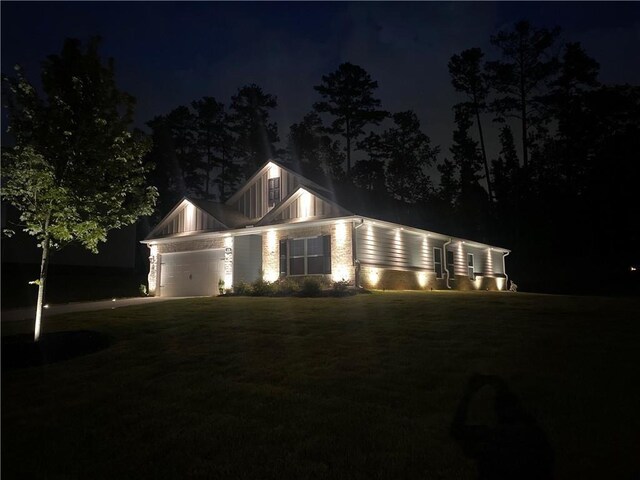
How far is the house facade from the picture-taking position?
18.4m

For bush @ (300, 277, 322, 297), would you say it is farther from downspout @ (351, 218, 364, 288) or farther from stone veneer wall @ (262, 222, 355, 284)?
downspout @ (351, 218, 364, 288)

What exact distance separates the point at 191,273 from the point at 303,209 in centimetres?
711

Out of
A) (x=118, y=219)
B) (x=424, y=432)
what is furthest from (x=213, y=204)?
(x=424, y=432)

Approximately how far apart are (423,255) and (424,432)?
18.3m

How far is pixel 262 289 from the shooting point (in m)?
18.5

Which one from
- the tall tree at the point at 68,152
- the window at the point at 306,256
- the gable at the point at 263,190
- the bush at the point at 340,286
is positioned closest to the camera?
the tall tree at the point at 68,152

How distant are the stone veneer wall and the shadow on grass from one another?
1247cm

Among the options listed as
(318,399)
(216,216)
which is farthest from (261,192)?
(318,399)

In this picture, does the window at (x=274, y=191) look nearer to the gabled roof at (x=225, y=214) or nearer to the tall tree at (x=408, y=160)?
the gabled roof at (x=225, y=214)

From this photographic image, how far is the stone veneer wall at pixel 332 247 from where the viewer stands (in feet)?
58.7

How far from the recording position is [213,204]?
24.2 m

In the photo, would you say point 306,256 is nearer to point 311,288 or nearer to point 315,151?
point 311,288

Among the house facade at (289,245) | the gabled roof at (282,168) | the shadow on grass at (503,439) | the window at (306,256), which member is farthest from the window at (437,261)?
the shadow on grass at (503,439)

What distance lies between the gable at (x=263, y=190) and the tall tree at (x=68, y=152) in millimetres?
12071
